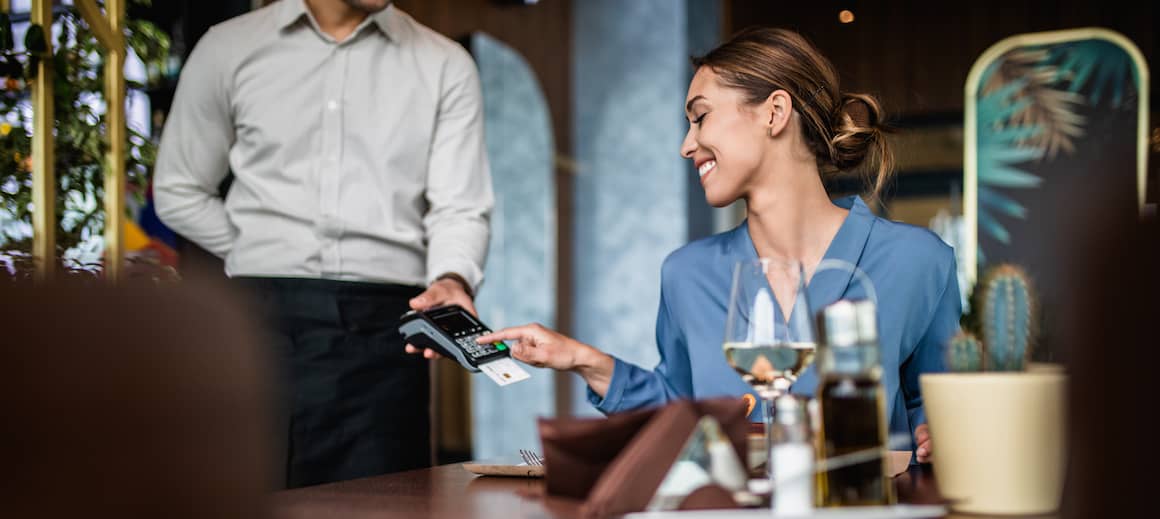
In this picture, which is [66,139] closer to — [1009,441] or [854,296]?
[854,296]

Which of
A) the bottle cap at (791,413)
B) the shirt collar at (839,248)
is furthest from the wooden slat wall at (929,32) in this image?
the bottle cap at (791,413)

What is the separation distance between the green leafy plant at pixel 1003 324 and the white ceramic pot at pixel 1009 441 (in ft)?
0.05

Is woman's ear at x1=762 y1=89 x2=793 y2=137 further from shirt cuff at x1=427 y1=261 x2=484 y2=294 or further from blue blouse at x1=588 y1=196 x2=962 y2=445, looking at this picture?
shirt cuff at x1=427 y1=261 x2=484 y2=294

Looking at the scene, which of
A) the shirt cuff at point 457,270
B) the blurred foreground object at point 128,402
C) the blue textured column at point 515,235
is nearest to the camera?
the blurred foreground object at point 128,402

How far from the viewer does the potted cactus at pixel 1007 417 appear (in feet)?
2.80

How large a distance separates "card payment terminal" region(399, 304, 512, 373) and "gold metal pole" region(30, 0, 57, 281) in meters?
0.72

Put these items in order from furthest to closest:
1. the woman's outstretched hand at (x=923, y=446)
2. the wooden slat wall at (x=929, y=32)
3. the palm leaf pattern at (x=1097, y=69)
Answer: the wooden slat wall at (x=929, y=32)
the palm leaf pattern at (x=1097, y=69)
the woman's outstretched hand at (x=923, y=446)

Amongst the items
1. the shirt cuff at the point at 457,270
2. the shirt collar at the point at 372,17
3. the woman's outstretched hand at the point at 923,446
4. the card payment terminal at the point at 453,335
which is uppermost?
the shirt collar at the point at 372,17

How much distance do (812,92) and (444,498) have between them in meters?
0.99

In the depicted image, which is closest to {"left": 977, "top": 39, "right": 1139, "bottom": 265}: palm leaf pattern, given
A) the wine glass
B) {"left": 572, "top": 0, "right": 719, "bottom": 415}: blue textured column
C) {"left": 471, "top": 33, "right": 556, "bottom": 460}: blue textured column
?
{"left": 572, "top": 0, "right": 719, "bottom": 415}: blue textured column

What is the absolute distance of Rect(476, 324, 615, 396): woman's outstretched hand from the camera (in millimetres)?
1408

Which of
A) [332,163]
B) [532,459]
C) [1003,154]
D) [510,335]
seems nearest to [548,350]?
[510,335]

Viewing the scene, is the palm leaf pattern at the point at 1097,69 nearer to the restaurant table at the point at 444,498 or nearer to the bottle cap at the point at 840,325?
the restaurant table at the point at 444,498

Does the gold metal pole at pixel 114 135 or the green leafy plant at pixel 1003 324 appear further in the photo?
the gold metal pole at pixel 114 135
